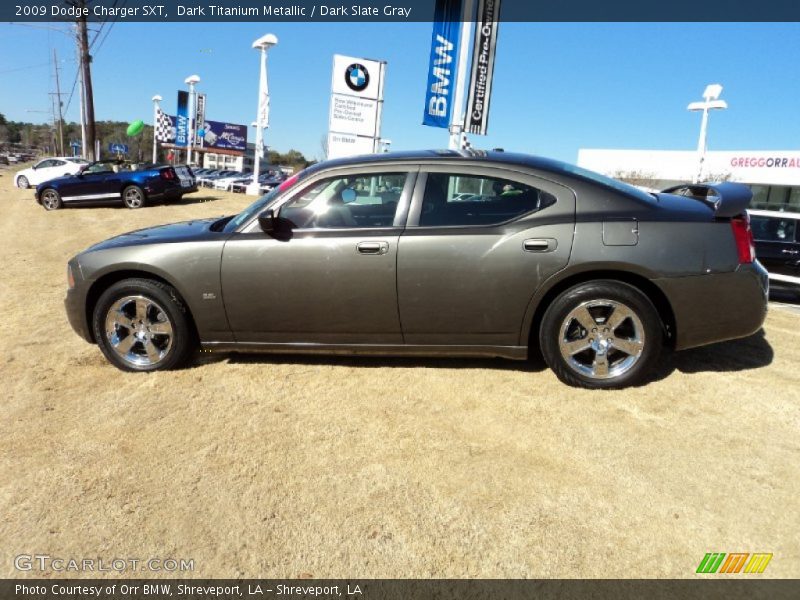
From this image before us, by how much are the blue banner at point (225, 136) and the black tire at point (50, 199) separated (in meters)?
58.4

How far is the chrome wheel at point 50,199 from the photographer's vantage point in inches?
682

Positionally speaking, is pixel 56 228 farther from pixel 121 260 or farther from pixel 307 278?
pixel 307 278

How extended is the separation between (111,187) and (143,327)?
50.0 feet

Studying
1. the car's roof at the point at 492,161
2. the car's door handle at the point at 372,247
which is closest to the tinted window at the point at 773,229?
the car's roof at the point at 492,161

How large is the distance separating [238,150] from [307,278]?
78.3m

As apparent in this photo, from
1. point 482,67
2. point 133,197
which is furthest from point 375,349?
point 133,197

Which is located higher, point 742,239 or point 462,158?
point 462,158

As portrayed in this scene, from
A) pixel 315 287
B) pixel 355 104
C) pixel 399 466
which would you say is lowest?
pixel 399 466

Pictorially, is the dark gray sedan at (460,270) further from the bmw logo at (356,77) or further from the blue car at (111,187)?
the blue car at (111,187)

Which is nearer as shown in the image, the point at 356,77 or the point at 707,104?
the point at 356,77

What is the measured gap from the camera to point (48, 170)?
24.8 m

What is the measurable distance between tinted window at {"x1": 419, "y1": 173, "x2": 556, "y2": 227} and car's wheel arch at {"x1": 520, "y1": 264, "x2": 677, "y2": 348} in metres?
0.50

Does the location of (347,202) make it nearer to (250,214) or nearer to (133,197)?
(250,214)

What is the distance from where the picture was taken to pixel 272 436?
311 cm
